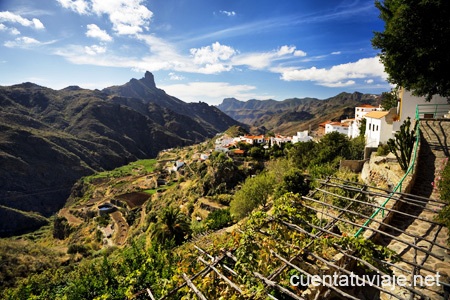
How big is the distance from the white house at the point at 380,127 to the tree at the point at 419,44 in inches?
308

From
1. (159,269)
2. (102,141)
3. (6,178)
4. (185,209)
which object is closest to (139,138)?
(102,141)

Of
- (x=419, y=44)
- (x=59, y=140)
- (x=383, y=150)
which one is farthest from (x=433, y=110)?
(x=59, y=140)

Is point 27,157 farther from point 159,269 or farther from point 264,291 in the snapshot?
point 264,291

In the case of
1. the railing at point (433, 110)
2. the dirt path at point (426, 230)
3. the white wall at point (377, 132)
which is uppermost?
the railing at point (433, 110)

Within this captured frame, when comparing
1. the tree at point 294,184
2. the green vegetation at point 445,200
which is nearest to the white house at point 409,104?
the tree at point 294,184

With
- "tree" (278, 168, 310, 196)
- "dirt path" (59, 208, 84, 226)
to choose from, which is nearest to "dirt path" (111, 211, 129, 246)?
"dirt path" (59, 208, 84, 226)

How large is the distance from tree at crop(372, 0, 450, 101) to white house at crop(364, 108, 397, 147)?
7.83m

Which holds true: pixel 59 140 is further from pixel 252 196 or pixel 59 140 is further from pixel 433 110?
pixel 433 110

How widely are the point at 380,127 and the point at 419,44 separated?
11175 millimetres

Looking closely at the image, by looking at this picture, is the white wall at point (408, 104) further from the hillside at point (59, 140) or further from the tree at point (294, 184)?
the hillside at point (59, 140)

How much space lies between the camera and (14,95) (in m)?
157

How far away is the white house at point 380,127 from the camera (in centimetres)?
2209

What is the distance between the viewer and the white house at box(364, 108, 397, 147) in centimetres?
2209

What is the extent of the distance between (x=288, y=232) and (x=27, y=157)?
11635 centimetres
